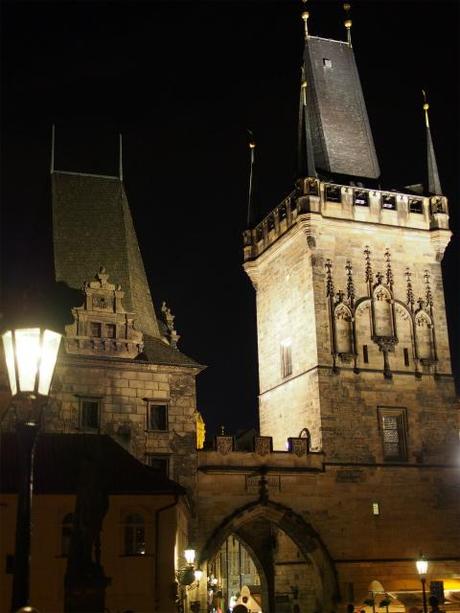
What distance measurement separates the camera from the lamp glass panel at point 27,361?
691cm

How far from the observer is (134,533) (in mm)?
19500

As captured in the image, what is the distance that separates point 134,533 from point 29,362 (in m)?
13.4

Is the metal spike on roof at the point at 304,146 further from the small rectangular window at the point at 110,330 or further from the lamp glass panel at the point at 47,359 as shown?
the lamp glass panel at the point at 47,359

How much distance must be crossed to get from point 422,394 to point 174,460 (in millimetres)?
8476

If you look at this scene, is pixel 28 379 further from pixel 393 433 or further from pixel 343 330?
pixel 393 433

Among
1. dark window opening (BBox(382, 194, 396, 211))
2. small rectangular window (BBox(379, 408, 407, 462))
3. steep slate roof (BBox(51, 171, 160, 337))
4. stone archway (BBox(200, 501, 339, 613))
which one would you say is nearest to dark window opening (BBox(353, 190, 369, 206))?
dark window opening (BBox(382, 194, 396, 211))

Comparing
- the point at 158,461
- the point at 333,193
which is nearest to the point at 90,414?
the point at 158,461

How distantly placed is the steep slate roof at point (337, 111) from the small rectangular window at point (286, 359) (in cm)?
608

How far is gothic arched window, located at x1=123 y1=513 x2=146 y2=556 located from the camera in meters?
19.4

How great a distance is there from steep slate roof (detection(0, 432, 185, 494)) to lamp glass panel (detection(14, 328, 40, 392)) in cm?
1169

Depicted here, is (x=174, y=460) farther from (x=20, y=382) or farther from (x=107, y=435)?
(x=20, y=382)

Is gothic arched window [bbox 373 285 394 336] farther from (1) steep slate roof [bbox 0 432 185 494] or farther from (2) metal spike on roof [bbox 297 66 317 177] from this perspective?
(1) steep slate roof [bbox 0 432 185 494]

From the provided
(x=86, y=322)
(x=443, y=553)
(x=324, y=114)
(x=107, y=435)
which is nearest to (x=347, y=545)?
(x=443, y=553)

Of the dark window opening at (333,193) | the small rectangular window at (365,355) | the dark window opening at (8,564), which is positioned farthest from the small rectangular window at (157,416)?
the dark window opening at (333,193)
